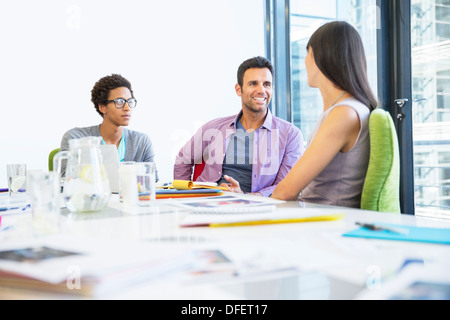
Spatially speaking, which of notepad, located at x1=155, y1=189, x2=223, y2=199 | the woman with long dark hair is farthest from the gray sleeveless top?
notepad, located at x1=155, y1=189, x2=223, y2=199

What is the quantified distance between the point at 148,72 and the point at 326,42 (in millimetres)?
2775

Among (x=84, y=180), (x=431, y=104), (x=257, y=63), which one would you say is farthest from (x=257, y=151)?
(x=84, y=180)

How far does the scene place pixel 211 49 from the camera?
14.0 feet

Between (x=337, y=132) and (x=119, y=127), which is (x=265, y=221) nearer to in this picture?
(x=337, y=132)

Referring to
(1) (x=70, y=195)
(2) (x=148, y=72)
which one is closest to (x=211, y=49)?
(2) (x=148, y=72)

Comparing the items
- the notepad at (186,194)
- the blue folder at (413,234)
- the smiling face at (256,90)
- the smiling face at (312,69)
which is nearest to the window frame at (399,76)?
the smiling face at (256,90)

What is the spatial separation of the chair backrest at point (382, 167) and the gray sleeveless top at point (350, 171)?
125mm

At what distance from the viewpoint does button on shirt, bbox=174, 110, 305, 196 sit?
2.59 metres

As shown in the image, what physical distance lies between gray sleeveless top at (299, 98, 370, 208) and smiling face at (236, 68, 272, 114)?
1.30 metres

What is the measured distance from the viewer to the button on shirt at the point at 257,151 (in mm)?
2594

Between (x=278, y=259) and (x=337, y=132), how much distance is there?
863mm

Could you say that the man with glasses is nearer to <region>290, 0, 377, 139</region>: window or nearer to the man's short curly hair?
the man's short curly hair

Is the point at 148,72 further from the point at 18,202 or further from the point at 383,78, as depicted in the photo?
the point at 18,202

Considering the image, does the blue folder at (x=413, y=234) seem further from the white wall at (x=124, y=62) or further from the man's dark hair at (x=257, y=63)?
the white wall at (x=124, y=62)
